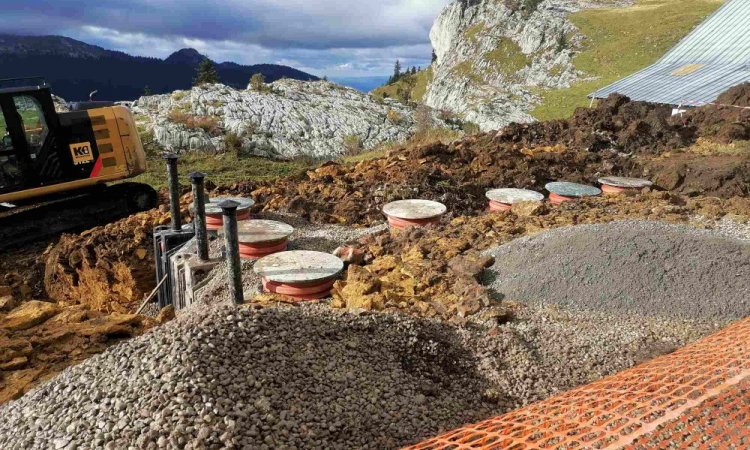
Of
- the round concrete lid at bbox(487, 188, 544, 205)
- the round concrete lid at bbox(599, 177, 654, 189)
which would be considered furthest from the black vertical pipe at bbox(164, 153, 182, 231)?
the round concrete lid at bbox(599, 177, 654, 189)

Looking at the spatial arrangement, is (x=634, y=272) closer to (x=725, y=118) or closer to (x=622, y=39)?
(x=725, y=118)

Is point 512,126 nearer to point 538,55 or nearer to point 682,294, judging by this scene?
point 682,294

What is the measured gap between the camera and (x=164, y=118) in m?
20.9

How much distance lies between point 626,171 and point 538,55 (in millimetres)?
57432

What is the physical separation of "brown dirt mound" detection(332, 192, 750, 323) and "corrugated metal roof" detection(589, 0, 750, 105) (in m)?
12.2

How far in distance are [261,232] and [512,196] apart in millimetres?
4607

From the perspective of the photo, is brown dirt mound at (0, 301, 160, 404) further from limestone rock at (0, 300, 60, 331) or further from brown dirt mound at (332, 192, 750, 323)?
brown dirt mound at (332, 192, 750, 323)

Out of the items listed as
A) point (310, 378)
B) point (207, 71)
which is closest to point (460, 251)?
point (310, 378)

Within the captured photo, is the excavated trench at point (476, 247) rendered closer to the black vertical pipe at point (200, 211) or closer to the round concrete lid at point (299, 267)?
the round concrete lid at point (299, 267)

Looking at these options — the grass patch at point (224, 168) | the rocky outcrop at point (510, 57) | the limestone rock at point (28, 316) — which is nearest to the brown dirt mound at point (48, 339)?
the limestone rock at point (28, 316)

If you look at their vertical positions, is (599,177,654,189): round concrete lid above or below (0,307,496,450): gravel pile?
above

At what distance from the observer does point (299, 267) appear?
19.5ft

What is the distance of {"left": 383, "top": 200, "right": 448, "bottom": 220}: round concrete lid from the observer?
7906 millimetres

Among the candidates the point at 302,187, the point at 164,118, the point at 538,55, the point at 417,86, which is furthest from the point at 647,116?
the point at 417,86
